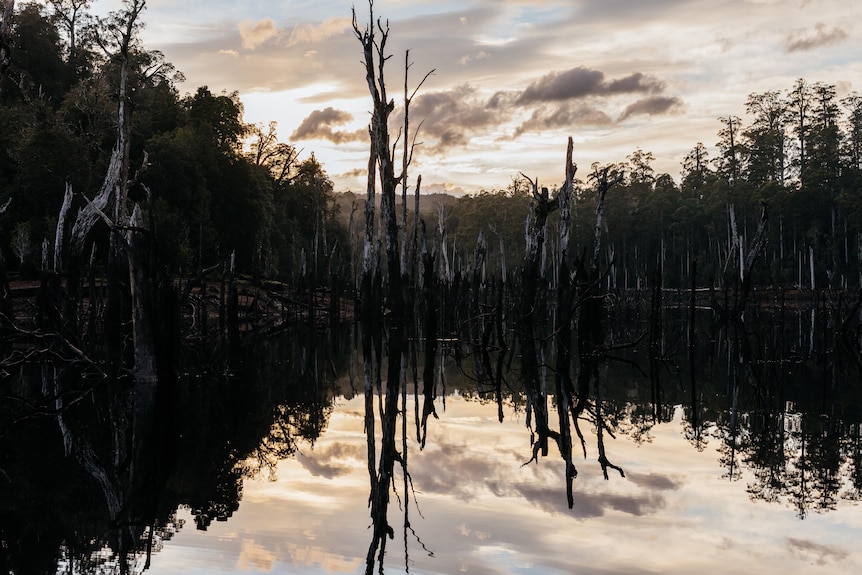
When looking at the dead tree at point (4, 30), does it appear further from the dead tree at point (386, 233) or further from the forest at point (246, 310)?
the dead tree at point (386, 233)

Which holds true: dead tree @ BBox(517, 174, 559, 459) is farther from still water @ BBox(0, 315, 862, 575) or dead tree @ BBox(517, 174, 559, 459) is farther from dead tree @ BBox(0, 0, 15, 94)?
dead tree @ BBox(0, 0, 15, 94)

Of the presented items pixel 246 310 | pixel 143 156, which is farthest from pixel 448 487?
pixel 246 310

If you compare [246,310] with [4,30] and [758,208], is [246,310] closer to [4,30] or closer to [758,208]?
[4,30]

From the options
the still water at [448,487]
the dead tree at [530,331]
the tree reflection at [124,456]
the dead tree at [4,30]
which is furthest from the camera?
the dead tree at [4,30]

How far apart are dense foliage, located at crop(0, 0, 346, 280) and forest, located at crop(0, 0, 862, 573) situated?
0.48 ft

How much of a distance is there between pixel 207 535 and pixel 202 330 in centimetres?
1677

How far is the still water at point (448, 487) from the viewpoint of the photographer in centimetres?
508

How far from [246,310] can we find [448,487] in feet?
102

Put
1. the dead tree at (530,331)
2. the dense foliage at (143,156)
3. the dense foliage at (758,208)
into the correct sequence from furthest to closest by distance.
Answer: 1. the dense foliage at (758,208)
2. the dense foliage at (143,156)
3. the dead tree at (530,331)

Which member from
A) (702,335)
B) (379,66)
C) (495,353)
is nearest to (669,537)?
(495,353)

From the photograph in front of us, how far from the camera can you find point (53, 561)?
16.0ft

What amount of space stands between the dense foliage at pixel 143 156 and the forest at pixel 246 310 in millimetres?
147

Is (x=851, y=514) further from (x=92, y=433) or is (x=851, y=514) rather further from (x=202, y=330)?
(x=202, y=330)

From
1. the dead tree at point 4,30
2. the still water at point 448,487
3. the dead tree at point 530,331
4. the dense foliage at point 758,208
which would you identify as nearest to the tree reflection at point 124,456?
the still water at point 448,487
